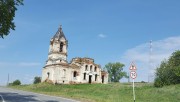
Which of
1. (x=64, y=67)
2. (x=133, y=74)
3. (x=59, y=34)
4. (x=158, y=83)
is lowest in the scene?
(x=158, y=83)

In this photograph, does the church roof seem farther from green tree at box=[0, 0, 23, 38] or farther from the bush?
green tree at box=[0, 0, 23, 38]

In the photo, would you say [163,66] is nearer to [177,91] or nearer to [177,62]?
[177,62]

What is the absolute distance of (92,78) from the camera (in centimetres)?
8025

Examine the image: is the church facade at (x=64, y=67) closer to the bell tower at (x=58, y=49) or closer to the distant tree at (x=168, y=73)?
the bell tower at (x=58, y=49)

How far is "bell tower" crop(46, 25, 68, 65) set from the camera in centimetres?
7475

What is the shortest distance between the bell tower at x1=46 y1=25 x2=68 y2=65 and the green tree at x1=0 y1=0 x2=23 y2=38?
1872 inches

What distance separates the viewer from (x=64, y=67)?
243ft

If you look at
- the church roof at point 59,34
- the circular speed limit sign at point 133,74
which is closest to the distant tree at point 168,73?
the circular speed limit sign at point 133,74

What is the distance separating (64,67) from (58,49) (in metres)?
5.00

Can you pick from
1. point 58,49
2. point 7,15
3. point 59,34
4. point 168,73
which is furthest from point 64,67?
point 7,15

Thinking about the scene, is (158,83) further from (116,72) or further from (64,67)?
(116,72)

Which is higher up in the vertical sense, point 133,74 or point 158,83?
point 133,74

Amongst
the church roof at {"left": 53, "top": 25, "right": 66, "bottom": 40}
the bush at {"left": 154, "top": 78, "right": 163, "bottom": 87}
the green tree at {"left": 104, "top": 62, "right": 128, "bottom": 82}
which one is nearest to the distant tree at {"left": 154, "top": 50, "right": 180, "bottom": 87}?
the bush at {"left": 154, "top": 78, "right": 163, "bottom": 87}

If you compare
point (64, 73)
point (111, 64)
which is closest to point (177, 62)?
point (64, 73)
